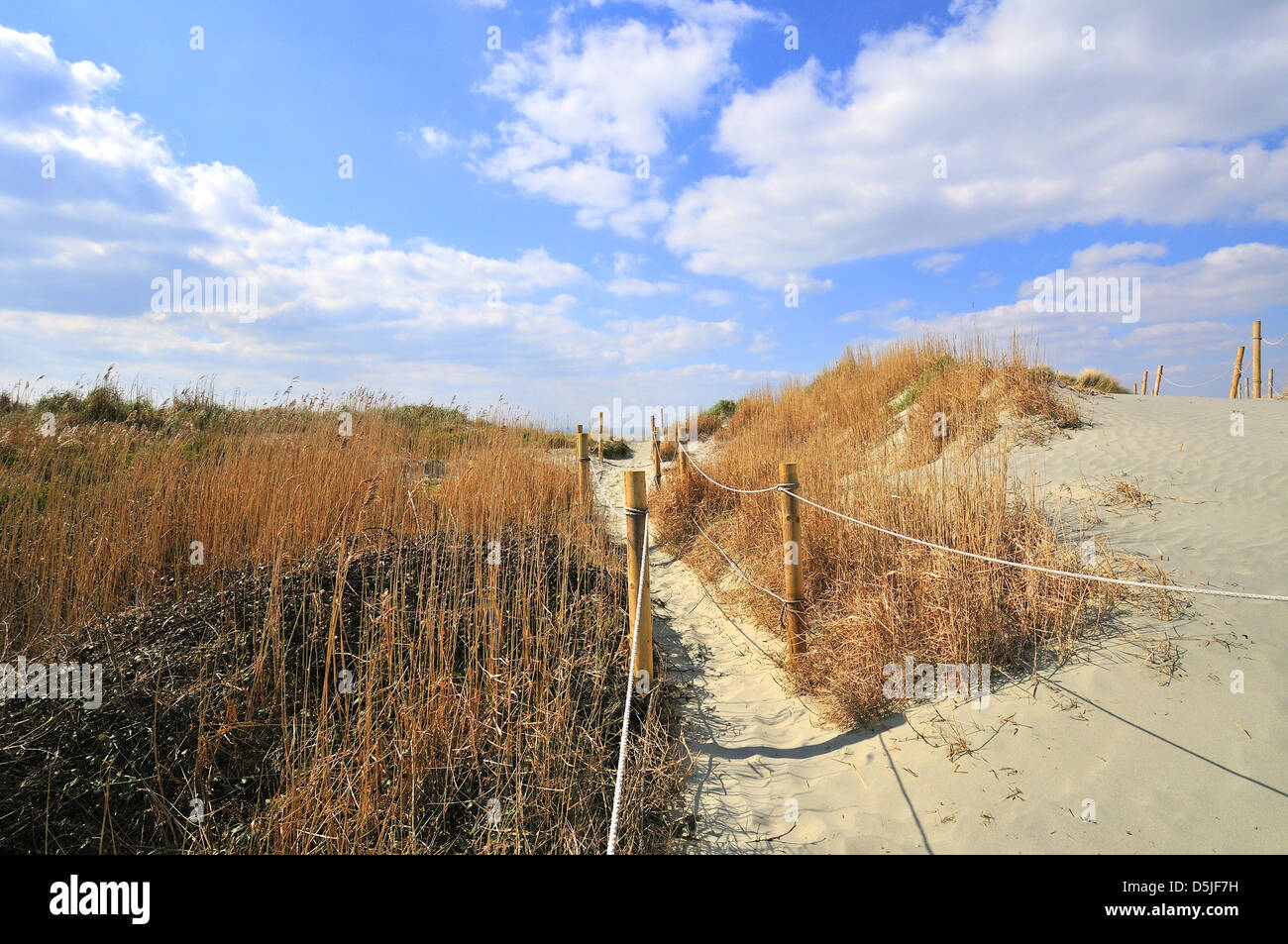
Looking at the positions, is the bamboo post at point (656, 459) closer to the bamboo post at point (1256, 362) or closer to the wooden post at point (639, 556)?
the wooden post at point (639, 556)

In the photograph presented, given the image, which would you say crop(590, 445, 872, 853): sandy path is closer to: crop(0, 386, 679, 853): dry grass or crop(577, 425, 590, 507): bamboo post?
crop(0, 386, 679, 853): dry grass

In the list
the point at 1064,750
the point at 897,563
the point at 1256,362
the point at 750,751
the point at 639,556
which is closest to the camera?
the point at 1064,750

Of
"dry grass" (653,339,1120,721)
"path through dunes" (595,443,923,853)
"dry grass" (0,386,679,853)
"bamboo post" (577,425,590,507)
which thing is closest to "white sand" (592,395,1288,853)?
"path through dunes" (595,443,923,853)

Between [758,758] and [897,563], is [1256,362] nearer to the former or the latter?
[897,563]

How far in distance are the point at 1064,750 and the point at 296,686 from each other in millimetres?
3860

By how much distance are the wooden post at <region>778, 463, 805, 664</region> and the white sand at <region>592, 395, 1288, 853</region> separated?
1.12 feet

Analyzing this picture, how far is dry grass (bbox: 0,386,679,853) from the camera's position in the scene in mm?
2395

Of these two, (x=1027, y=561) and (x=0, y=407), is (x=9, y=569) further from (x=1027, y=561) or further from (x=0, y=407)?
(x=0, y=407)

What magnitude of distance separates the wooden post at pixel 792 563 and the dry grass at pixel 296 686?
1085 millimetres

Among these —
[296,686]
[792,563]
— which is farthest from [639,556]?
[296,686]

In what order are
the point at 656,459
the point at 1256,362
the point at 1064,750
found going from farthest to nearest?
the point at 1256,362 → the point at 656,459 → the point at 1064,750

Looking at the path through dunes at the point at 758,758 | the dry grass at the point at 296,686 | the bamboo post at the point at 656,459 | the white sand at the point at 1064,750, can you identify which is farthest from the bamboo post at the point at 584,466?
the white sand at the point at 1064,750

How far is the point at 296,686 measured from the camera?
314 cm
